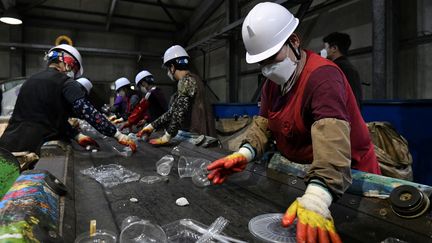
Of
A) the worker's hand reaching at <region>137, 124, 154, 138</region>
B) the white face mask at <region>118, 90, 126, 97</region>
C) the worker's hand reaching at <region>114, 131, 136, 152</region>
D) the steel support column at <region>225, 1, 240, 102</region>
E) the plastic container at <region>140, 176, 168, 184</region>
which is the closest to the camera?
the plastic container at <region>140, 176, 168, 184</region>

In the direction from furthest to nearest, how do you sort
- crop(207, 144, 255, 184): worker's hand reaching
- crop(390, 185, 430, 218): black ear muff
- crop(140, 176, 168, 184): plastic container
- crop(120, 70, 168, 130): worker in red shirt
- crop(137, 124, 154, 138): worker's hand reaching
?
crop(120, 70, 168, 130): worker in red shirt
crop(137, 124, 154, 138): worker's hand reaching
crop(140, 176, 168, 184): plastic container
crop(207, 144, 255, 184): worker's hand reaching
crop(390, 185, 430, 218): black ear muff

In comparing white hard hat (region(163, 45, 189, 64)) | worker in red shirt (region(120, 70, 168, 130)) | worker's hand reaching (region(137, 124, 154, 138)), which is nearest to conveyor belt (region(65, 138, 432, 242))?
worker's hand reaching (region(137, 124, 154, 138))

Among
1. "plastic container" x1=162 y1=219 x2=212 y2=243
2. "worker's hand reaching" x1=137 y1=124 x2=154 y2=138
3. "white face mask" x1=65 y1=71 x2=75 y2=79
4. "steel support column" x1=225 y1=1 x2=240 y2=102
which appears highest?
"steel support column" x1=225 y1=1 x2=240 y2=102

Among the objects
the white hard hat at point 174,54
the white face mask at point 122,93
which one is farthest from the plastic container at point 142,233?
the white face mask at point 122,93

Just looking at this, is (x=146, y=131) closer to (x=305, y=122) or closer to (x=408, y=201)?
(x=305, y=122)

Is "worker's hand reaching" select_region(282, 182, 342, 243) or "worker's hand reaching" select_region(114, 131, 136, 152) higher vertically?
"worker's hand reaching" select_region(114, 131, 136, 152)

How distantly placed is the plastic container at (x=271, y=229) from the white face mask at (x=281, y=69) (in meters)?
0.57

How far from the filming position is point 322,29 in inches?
195

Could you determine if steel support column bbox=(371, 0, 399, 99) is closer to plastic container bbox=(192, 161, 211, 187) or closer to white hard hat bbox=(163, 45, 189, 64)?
white hard hat bbox=(163, 45, 189, 64)

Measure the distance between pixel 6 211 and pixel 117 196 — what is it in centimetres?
57

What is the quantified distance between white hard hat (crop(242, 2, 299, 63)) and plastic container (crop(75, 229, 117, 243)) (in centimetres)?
86

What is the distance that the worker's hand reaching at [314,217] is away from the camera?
826 millimetres

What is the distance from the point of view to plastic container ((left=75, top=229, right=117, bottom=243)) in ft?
2.83

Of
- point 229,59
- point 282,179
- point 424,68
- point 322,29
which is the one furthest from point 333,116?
point 229,59
